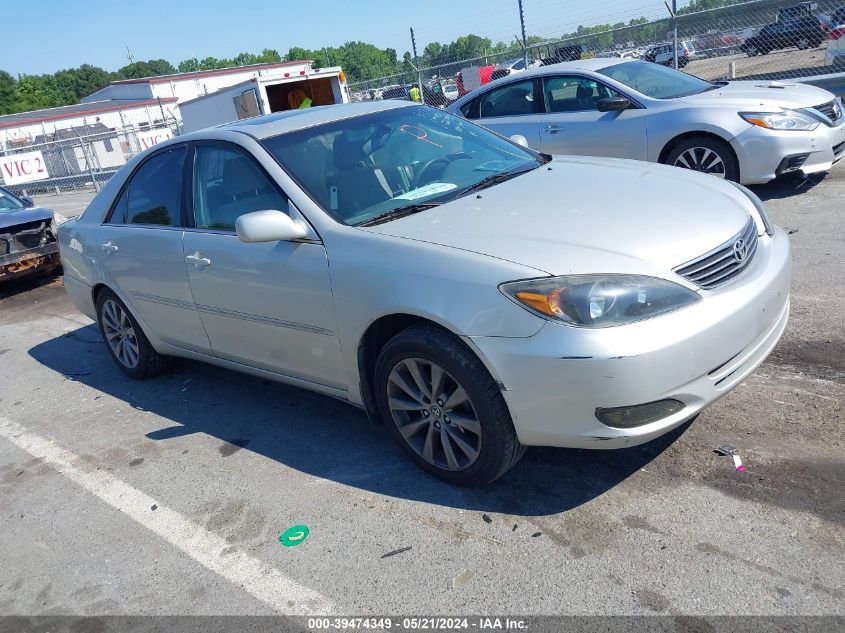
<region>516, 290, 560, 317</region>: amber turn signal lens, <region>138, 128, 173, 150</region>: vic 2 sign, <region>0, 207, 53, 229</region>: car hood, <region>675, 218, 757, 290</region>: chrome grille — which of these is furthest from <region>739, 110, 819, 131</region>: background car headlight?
<region>138, 128, 173, 150</region>: vic 2 sign

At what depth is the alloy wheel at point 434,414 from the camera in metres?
3.21

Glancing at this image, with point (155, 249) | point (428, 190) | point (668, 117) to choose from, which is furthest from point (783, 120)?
point (155, 249)

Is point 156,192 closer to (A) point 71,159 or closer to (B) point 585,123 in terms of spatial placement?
(B) point 585,123

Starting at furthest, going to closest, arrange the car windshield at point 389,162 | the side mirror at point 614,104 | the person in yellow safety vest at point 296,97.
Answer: the person in yellow safety vest at point 296,97 → the side mirror at point 614,104 → the car windshield at point 389,162

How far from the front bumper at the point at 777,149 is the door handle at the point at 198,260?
206 inches

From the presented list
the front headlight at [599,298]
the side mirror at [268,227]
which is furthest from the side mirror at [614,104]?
the front headlight at [599,298]

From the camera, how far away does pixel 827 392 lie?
369 centimetres

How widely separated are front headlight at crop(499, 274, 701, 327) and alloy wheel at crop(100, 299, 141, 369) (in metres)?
3.47

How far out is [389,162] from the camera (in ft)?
13.3

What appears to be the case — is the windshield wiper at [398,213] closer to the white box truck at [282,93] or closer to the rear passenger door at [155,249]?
the rear passenger door at [155,249]

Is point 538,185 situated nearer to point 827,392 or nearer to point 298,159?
point 298,159

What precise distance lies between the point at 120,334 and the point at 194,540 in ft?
8.32

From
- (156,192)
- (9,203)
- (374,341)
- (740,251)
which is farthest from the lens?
(9,203)

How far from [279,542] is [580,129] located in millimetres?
6133
